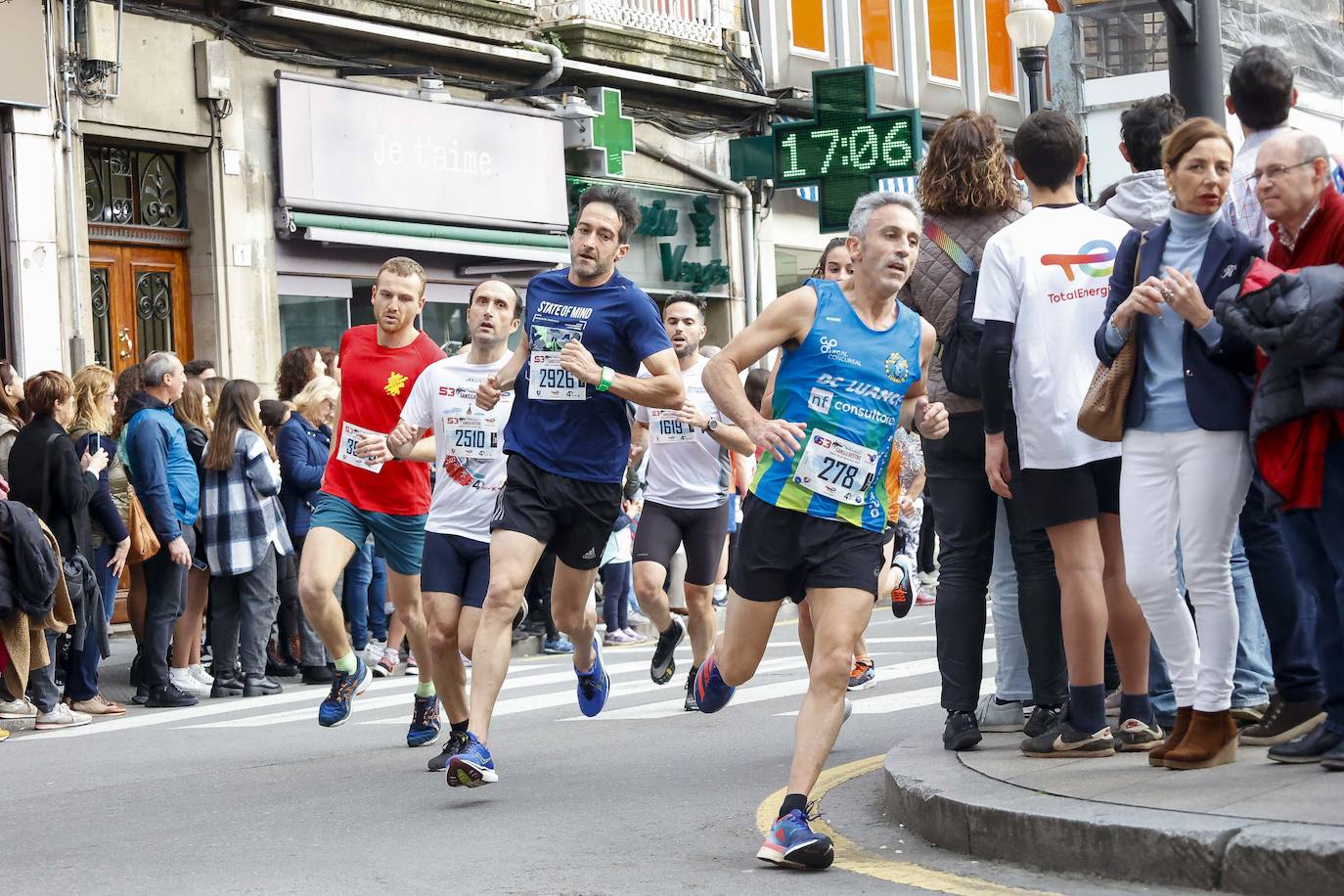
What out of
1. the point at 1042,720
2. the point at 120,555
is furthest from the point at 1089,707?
the point at 120,555

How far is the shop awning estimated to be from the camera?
1964 centimetres

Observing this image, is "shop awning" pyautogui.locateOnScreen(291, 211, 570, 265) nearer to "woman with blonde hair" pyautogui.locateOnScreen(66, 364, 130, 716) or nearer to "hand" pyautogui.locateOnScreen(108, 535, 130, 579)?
"woman with blonde hair" pyautogui.locateOnScreen(66, 364, 130, 716)

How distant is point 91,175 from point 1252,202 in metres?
13.0

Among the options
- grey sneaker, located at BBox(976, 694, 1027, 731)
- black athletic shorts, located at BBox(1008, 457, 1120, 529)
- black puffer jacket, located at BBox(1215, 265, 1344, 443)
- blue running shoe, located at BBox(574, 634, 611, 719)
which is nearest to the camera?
black puffer jacket, located at BBox(1215, 265, 1344, 443)

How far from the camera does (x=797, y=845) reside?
6000mm

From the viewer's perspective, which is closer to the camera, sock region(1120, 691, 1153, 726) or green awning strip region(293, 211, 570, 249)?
sock region(1120, 691, 1153, 726)

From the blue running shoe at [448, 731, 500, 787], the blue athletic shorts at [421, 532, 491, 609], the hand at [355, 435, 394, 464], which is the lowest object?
the blue running shoe at [448, 731, 500, 787]

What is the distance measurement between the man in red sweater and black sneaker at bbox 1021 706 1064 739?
1.02 metres

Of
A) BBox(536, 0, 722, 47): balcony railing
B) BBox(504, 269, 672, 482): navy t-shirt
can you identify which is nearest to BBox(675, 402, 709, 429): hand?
BBox(504, 269, 672, 482): navy t-shirt

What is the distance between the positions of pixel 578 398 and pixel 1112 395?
2341 mm

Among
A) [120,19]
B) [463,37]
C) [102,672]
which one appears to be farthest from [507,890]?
[463,37]

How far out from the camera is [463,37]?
70.6 feet

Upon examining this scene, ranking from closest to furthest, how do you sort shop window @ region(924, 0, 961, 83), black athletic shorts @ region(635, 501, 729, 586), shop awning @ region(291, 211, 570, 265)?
1. black athletic shorts @ region(635, 501, 729, 586)
2. shop awning @ region(291, 211, 570, 265)
3. shop window @ region(924, 0, 961, 83)

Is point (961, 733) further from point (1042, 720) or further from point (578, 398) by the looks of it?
point (578, 398)
